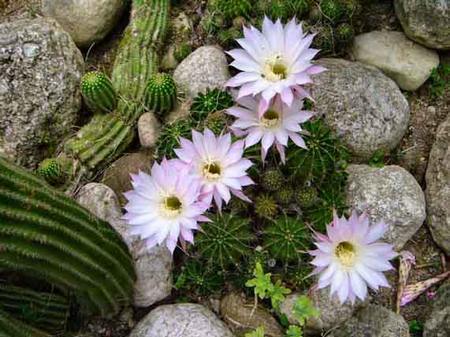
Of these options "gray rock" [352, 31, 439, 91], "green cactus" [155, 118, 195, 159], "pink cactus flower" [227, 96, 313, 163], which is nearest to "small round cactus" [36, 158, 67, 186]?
"green cactus" [155, 118, 195, 159]

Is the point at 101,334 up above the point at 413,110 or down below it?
below

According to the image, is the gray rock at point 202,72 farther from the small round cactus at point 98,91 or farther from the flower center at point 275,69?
the flower center at point 275,69

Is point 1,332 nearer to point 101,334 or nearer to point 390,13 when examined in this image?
point 101,334

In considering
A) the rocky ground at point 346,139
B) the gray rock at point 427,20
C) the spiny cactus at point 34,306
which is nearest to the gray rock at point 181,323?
the rocky ground at point 346,139

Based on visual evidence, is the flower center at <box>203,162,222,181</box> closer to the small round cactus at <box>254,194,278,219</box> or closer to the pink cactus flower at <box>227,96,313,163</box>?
the pink cactus flower at <box>227,96,313,163</box>

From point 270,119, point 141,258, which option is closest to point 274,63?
point 270,119

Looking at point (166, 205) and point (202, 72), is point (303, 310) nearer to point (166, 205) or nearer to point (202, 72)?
point (166, 205)

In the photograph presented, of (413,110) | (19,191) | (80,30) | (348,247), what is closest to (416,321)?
(348,247)
